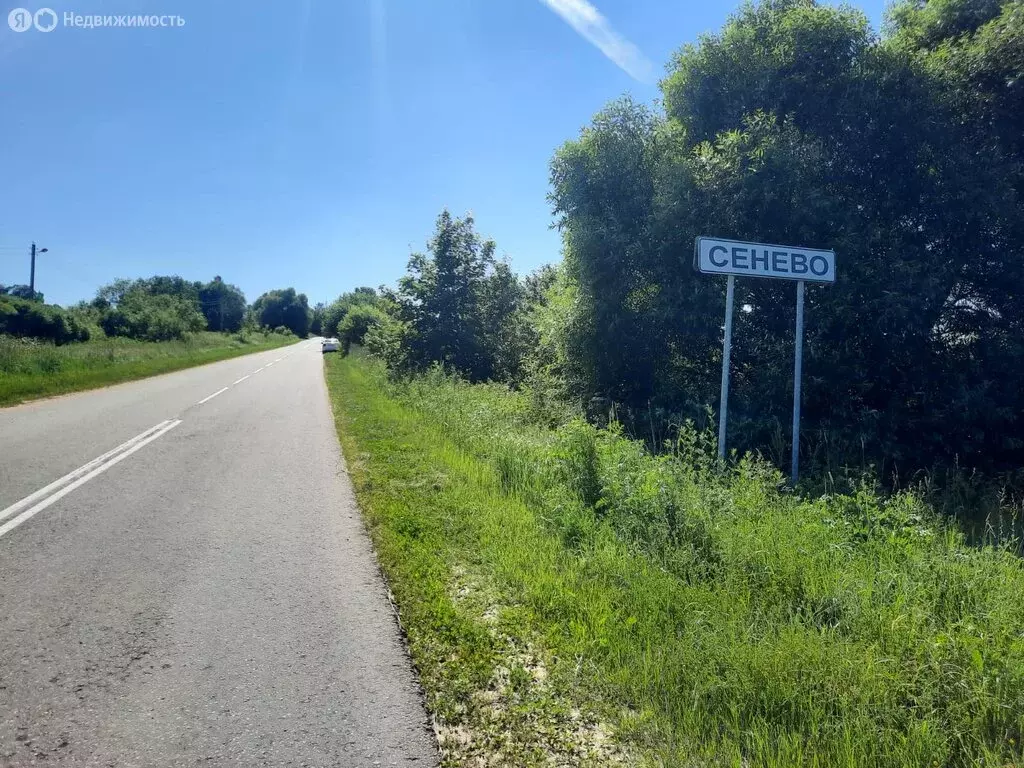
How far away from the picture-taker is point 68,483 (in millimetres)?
6613

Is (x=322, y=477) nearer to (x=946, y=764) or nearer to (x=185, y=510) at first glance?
(x=185, y=510)

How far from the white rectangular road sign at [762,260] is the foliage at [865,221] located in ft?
4.68

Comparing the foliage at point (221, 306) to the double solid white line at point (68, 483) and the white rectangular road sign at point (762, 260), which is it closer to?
the double solid white line at point (68, 483)

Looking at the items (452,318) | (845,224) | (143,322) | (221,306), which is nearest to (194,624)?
(845,224)

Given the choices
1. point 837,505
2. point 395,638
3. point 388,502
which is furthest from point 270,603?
point 837,505

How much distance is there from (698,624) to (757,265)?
15.8 ft

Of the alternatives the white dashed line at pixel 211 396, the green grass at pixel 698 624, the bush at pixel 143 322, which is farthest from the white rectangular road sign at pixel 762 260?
the bush at pixel 143 322

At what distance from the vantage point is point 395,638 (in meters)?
3.39

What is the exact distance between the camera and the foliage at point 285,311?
423ft

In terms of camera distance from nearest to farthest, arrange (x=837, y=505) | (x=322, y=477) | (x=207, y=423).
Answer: (x=837, y=505)
(x=322, y=477)
(x=207, y=423)

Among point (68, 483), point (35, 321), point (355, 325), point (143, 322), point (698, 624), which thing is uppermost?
point (143, 322)

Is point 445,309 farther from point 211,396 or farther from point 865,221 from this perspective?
point 865,221

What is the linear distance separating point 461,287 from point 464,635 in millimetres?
18947

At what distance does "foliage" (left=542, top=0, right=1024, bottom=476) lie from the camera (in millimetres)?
7926
